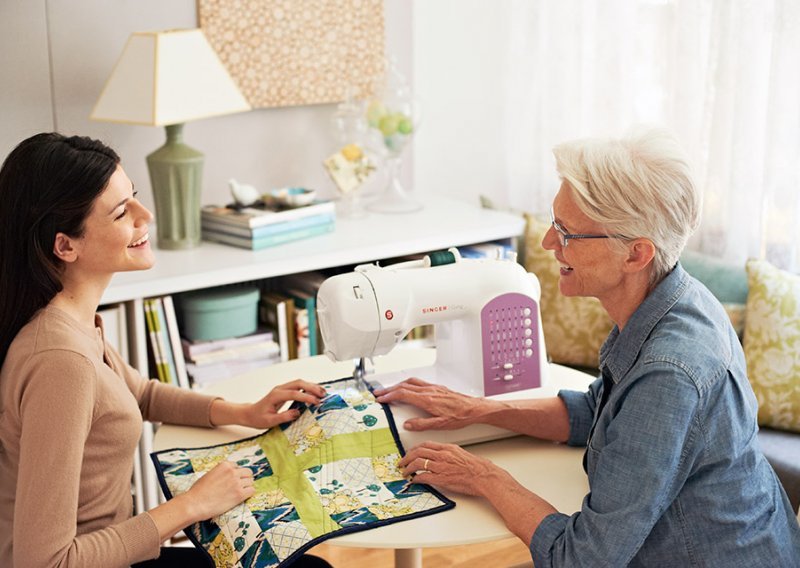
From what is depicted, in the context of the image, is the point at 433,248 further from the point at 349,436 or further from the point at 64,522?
the point at 64,522

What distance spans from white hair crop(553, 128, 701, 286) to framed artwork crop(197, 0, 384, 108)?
5.80 ft

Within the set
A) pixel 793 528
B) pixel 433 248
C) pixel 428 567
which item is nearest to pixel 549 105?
pixel 433 248

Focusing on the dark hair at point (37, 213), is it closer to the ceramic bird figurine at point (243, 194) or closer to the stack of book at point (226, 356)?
the stack of book at point (226, 356)

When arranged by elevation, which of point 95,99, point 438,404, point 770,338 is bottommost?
point 770,338

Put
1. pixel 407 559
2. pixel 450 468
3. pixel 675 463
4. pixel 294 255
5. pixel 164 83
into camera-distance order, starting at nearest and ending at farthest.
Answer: pixel 675 463, pixel 450 468, pixel 407 559, pixel 164 83, pixel 294 255

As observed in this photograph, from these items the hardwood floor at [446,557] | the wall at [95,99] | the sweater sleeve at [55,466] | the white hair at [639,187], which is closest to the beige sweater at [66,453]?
the sweater sleeve at [55,466]

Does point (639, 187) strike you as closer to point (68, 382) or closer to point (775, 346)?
point (68, 382)

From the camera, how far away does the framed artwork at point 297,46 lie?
302 centimetres

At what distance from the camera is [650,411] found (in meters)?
1.41

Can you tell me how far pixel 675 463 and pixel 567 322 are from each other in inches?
62.2

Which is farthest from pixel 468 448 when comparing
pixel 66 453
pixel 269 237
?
pixel 269 237

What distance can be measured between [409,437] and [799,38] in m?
1.62

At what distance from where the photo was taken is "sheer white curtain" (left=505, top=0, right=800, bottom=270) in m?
2.70

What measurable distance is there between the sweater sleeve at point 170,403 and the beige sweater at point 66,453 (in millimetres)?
205
